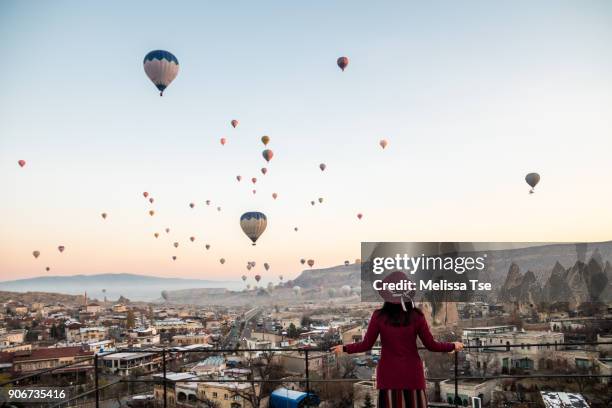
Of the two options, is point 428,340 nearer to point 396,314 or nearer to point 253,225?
point 396,314

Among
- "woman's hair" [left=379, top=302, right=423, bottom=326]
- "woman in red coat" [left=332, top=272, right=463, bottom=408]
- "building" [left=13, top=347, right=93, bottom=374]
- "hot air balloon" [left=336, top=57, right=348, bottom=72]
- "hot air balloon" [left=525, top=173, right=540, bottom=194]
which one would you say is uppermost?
"hot air balloon" [left=336, top=57, right=348, bottom=72]

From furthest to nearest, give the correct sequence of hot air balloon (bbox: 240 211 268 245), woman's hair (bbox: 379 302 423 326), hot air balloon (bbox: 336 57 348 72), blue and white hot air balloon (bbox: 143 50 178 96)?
hot air balloon (bbox: 240 211 268 245) < hot air balloon (bbox: 336 57 348 72) < blue and white hot air balloon (bbox: 143 50 178 96) < woman's hair (bbox: 379 302 423 326)

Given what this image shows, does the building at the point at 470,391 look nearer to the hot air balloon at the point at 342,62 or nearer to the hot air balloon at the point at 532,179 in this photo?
the hot air balloon at the point at 532,179

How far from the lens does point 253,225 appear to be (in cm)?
2025

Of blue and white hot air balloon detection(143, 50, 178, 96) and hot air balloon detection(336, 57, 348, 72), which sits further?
hot air balloon detection(336, 57, 348, 72)

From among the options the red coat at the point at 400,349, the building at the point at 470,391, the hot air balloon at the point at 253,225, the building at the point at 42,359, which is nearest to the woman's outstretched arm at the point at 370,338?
the red coat at the point at 400,349

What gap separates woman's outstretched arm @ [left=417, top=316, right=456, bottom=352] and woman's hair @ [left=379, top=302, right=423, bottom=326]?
59mm

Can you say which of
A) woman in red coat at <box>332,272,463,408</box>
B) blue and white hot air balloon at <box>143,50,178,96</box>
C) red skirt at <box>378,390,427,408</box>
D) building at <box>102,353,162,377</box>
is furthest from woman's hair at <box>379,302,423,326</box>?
building at <box>102,353,162,377</box>

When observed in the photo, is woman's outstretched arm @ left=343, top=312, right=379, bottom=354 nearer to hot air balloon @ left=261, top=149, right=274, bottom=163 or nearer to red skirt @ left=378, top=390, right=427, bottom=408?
red skirt @ left=378, top=390, right=427, bottom=408

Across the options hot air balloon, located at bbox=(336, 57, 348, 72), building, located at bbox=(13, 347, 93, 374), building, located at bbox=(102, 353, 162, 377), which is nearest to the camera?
Result: hot air balloon, located at bbox=(336, 57, 348, 72)

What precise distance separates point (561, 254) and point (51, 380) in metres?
33.6

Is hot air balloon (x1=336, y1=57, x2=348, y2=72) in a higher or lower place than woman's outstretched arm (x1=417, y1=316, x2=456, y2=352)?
higher

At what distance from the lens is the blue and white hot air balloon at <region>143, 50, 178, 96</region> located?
14008 mm

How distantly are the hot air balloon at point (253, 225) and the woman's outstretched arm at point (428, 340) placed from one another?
58.3 feet
